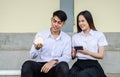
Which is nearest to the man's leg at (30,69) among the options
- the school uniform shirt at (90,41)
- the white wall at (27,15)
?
the school uniform shirt at (90,41)

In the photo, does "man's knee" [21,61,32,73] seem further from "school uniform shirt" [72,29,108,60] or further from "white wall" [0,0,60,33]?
"white wall" [0,0,60,33]

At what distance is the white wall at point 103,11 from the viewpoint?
22.6 ft

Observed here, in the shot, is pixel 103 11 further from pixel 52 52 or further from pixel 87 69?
pixel 87 69

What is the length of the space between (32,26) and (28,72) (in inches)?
109

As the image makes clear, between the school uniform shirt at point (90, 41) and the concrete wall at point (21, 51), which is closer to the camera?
the school uniform shirt at point (90, 41)

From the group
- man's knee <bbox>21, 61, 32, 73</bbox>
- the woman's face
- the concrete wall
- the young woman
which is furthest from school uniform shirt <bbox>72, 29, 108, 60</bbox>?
the concrete wall

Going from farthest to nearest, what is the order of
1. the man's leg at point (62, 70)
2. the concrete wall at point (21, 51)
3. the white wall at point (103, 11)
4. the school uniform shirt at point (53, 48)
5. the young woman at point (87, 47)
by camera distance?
the white wall at point (103, 11)
the concrete wall at point (21, 51)
the school uniform shirt at point (53, 48)
the young woman at point (87, 47)
the man's leg at point (62, 70)

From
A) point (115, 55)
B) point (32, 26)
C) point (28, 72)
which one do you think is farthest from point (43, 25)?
point (28, 72)

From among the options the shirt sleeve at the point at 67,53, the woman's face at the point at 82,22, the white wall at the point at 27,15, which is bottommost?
the shirt sleeve at the point at 67,53

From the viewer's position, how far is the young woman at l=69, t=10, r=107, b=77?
454 cm

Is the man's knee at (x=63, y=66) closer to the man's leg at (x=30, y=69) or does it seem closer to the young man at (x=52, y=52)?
the young man at (x=52, y=52)

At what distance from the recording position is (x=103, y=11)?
6.91m

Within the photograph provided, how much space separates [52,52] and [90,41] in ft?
1.64

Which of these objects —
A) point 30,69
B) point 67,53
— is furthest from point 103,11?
point 30,69
